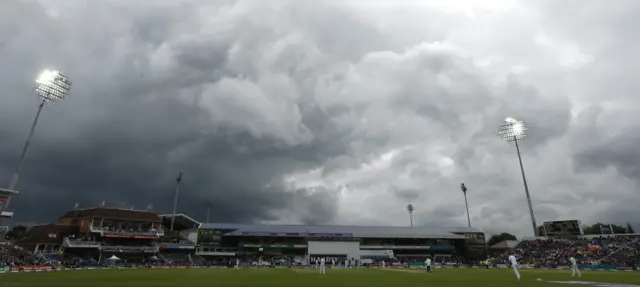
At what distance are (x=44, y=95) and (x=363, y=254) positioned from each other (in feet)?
264

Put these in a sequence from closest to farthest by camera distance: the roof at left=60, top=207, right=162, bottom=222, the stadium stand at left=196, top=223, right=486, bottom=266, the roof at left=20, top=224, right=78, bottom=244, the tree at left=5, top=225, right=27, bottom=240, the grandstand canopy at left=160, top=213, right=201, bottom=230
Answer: the roof at left=20, top=224, right=78, bottom=244, the roof at left=60, top=207, right=162, bottom=222, the stadium stand at left=196, top=223, right=486, bottom=266, the grandstand canopy at left=160, top=213, right=201, bottom=230, the tree at left=5, top=225, right=27, bottom=240

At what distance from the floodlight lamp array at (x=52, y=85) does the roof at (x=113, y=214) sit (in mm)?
30831

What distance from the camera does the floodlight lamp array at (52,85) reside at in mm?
59000

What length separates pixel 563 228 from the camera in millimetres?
89875

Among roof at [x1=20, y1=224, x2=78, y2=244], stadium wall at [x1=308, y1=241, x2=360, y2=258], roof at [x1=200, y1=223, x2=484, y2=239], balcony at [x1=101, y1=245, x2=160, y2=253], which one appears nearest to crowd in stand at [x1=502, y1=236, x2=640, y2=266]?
roof at [x1=200, y1=223, x2=484, y2=239]

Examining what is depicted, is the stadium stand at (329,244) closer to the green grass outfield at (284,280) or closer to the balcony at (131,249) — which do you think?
the balcony at (131,249)

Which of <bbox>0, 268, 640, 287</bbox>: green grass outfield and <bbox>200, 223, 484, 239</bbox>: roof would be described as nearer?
<bbox>0, 268, 640, 287</bbox>: green grass outfield

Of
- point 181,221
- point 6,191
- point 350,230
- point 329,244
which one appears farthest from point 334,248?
point 6,191

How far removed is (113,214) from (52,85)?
34998mm

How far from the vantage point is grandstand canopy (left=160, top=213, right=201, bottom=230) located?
336 ft

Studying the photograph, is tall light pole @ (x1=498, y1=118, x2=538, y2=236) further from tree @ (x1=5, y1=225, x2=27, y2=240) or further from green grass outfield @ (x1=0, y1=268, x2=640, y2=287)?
tree @ (x1=5, y1=225, x2=27, y2=240)

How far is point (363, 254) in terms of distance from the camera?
100125 mm

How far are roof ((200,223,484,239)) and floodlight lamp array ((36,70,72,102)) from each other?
51.4 meters

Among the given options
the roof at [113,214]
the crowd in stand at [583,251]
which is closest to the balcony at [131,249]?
Answer: the roof at [113,214]
